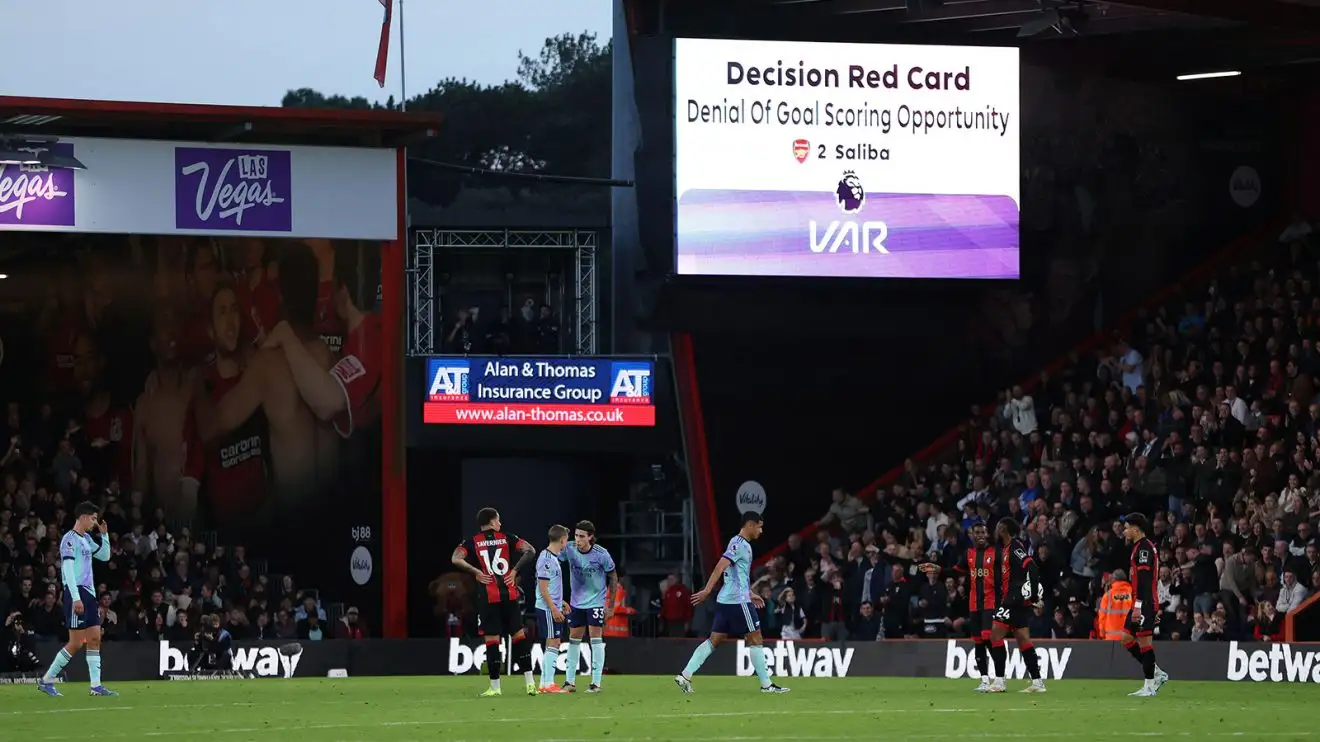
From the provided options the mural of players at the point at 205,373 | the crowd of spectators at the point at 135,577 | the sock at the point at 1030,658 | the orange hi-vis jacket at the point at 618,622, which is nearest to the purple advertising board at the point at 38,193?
the crowd of spectators at the point at 135,577

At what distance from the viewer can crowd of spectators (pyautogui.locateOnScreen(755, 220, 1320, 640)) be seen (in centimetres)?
3002

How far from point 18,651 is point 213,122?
8.92 metres

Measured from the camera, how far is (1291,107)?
134ft

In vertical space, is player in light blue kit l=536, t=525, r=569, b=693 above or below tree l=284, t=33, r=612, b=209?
below

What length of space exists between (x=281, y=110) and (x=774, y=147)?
844 centimetres

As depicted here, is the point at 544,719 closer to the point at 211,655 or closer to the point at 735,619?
the point at 735,619

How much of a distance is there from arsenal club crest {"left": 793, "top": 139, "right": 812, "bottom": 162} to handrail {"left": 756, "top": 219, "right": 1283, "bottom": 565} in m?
6.53

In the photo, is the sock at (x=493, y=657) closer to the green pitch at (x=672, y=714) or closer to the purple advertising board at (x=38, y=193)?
the green pitch at (x=672, y=714)

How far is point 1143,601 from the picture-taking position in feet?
72.8

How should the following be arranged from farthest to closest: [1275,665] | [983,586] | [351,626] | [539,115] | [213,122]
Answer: [539,115]
[351,626]
[213,122]
[1275,665]
[983,586]

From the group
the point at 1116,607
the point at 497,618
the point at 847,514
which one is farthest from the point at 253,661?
the point at 1116,607

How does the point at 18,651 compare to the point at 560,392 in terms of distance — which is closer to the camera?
the point at 18,651

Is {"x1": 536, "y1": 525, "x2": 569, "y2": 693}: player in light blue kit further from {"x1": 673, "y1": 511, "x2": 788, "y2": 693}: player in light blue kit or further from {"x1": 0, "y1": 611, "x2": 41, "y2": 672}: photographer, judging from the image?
{"x1": 0, "y1": 611, "x2": 41, "y2": 672}: photographer

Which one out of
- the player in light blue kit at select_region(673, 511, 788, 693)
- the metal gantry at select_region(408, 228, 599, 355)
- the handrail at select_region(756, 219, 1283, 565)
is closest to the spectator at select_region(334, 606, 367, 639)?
the metal gantry at select_region(408, 228, 599, 355)
